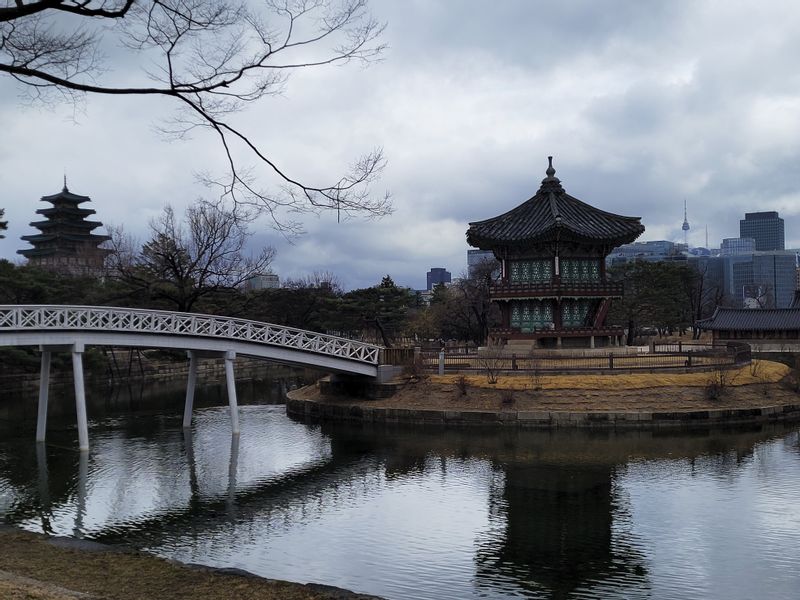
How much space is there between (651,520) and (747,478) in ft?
20.8

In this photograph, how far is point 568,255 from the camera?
156 ft

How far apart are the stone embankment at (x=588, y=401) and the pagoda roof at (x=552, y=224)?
12941mm

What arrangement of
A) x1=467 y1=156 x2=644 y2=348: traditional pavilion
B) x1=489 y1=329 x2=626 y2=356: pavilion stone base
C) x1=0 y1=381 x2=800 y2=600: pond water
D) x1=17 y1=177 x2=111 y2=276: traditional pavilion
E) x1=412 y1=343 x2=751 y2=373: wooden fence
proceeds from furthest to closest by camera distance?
1. x1=17 y1=177 x2=111 y2=276: traditional pavilion
2. x1=467 y1=156 x2=644 y2=348: traditional pavilion
3. x1=489 y1=329 x2=626 y2=356: pavilion stone base
4. x1=412 y1=343 x2=751 y2=373: wooden fence
5. x1=0 y1=381 x2=800 y2=600: pond water

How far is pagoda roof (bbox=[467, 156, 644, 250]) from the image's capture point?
46547mm

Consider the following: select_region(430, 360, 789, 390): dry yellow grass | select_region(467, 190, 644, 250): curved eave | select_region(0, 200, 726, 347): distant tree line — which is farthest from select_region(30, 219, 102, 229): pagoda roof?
select_region(430, 360, 789, 390): dry yellow grass

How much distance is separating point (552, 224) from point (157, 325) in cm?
2589

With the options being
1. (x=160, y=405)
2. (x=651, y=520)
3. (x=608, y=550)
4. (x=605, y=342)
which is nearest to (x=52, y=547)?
(x=608, y=550)

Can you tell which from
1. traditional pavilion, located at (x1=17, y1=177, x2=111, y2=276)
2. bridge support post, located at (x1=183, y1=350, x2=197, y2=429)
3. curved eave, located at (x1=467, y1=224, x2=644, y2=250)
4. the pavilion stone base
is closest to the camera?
bridge support post, located at (x1=183, y1=350, x2=197, y2=429)

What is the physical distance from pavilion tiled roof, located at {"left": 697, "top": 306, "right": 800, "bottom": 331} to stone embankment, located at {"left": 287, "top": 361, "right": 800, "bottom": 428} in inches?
1060

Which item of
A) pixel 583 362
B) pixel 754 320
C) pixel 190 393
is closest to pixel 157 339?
pixel 190 393

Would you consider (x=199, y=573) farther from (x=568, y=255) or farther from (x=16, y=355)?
(x=16, y=355)

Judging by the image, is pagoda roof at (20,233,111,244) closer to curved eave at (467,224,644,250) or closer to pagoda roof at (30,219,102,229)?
pagoda roof at (30,219,102,229)

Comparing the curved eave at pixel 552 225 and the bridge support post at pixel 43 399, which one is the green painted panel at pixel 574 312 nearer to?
the curved eave at pixel 552 225

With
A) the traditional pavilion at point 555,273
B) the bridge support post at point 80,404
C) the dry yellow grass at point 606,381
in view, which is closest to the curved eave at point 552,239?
the traditional pavilion at point 555,273
